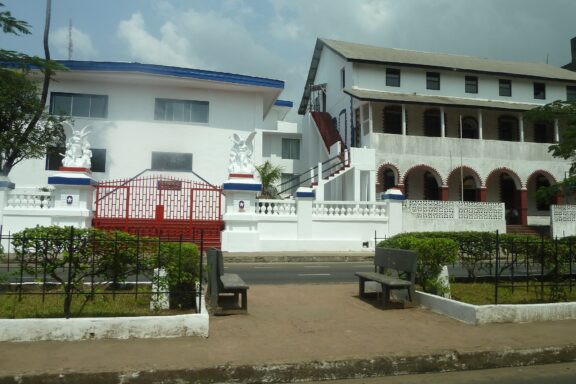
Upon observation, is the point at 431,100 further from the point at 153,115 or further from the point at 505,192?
the point at 153,115

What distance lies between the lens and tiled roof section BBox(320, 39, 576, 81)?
27.4 m

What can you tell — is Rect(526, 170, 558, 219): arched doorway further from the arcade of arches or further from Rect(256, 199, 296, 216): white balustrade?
Rect(256, 199, 296, 216): white balustrade

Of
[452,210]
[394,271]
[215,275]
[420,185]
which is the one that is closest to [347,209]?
[452,210]

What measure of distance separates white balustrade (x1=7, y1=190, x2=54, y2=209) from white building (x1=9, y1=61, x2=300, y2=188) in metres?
5.45

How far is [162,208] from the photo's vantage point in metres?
18.6

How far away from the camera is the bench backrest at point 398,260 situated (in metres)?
7.98

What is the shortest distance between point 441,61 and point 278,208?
16223 mm

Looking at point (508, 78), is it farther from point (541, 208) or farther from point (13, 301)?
point (13, 301)

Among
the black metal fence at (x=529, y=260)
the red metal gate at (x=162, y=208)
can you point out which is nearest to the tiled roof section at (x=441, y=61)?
the red metal gate at (x=162, y=208)

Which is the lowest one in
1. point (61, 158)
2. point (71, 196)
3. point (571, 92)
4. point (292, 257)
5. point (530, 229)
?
point (292, 257)

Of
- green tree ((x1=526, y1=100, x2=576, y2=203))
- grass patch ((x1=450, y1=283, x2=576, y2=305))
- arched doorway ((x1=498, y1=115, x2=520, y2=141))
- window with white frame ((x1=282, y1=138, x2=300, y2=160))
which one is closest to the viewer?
grass patch ((x1=450, y1=283, x2=576, y2=305))

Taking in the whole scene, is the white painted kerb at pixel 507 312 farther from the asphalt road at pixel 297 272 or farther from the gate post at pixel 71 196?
the gate post at pixel 71 196

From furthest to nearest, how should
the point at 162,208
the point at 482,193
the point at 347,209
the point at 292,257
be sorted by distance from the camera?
the point at 482,193
the point at 347,209
the point at 162,208
the point at 292,257

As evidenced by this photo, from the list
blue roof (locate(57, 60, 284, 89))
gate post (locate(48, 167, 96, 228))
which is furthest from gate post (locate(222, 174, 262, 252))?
blue roof (locate(57, 60, 284, 89))
